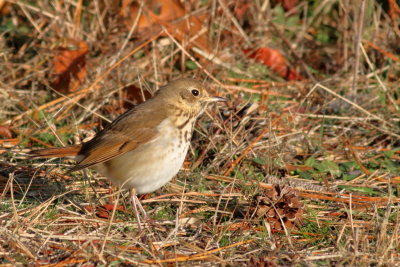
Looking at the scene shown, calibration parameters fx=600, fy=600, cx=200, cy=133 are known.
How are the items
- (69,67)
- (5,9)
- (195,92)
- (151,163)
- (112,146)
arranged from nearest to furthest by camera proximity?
(151,163) < (112,146) < (195,92) < (69,67) < (5,9)

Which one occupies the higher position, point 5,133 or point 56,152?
point 56,152

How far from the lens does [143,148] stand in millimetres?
3912

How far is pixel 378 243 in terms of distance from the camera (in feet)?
10.8

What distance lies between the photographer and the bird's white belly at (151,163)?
3793mm

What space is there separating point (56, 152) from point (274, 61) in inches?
116

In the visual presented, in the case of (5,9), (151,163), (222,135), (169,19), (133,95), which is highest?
(5,9)

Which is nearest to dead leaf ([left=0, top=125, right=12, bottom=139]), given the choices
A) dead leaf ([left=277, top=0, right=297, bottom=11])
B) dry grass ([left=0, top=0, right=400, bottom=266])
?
dry grass ([left=0, top=0, right=400, bottom=266])

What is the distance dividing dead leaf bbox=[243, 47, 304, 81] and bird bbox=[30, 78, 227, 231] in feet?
7.01

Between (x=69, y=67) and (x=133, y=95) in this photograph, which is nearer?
(x=133, y=95)

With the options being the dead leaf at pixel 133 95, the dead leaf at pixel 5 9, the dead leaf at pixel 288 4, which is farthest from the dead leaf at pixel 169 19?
the dead leaf at pixel 5 9

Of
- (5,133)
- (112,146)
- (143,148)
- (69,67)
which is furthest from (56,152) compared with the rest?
(69,67)

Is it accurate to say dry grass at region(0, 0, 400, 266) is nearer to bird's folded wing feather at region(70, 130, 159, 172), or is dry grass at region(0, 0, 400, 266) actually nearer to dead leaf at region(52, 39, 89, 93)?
dead leaf at region(52, 39, 89, 93)

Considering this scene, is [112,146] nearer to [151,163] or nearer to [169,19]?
[151,163]

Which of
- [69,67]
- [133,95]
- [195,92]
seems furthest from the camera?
[69,67]
